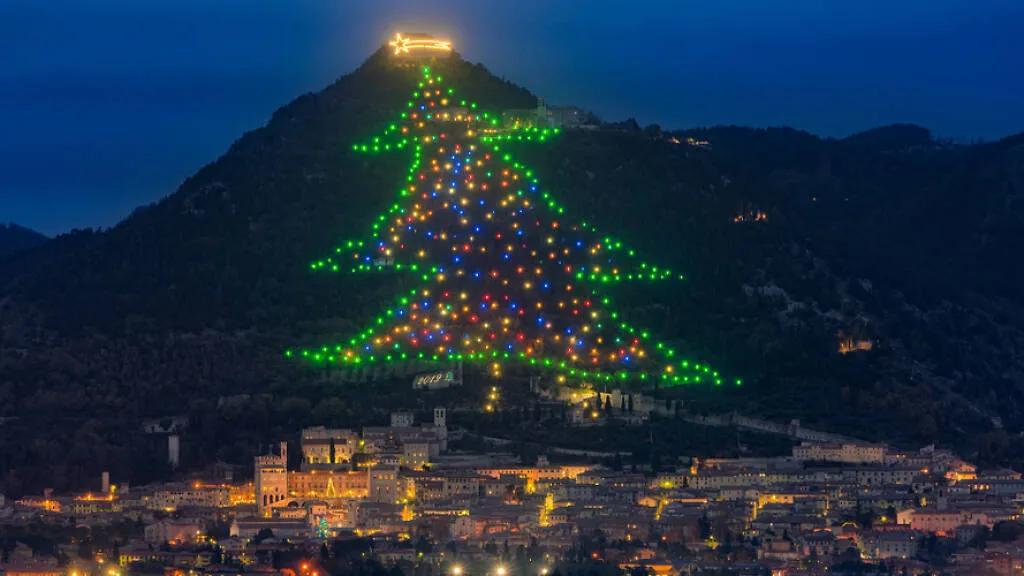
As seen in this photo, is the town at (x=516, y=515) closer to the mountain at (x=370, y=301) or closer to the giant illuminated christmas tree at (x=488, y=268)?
the mountain at (x=370, y=301)

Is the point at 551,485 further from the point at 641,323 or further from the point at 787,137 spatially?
the point at 787,137

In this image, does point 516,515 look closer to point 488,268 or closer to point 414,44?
point 488,268

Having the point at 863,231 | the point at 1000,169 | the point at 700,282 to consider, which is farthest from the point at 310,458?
the point at 1000,169

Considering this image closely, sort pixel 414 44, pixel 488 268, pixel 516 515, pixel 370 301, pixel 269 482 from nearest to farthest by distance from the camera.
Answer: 1. pixel 516 515
2. pixel 269 482
3. pixel 370 301
4. pixel 488 268
5. pixel 414 44

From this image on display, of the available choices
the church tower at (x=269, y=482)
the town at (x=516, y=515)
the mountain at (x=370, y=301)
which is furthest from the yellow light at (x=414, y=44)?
the church tower at (x=269, y=482)

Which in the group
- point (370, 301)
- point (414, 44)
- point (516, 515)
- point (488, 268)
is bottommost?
point (516, 515)

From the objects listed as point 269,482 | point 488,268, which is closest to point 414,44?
point 488,268
